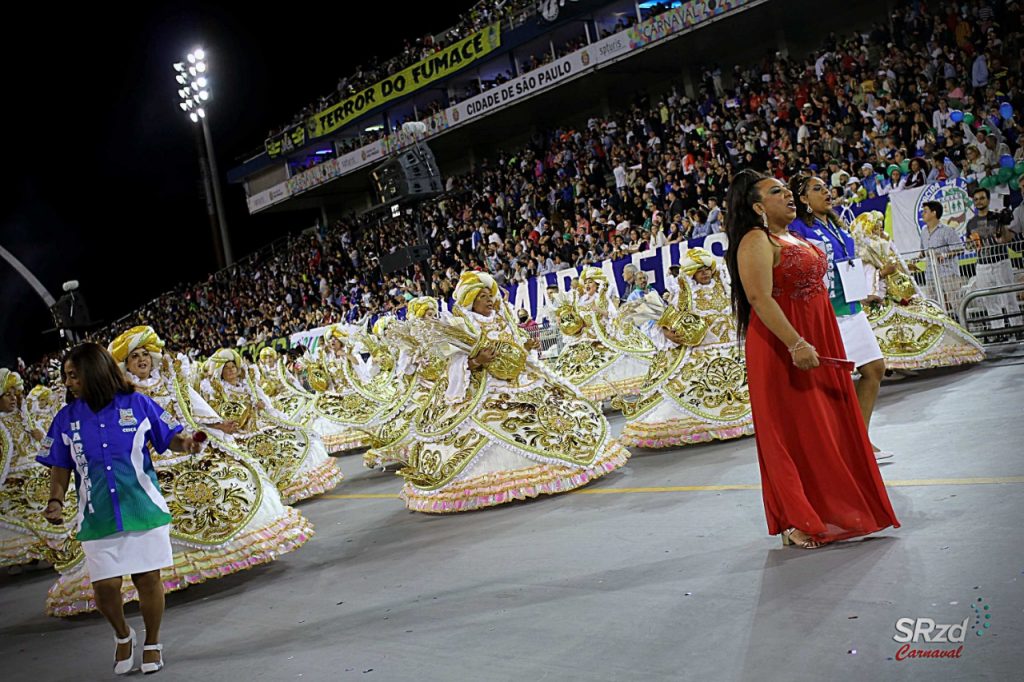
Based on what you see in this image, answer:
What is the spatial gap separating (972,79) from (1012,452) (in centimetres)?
1075

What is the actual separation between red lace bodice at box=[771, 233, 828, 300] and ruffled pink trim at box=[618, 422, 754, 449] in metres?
3.29

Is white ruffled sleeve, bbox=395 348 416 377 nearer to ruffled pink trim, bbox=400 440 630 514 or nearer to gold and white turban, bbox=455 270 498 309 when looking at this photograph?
gold and white turban, bbox=455 270 498 309

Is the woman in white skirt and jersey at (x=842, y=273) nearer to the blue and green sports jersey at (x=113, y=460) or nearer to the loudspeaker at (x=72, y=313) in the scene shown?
the blue and green sports jersey at (x=113, y=460)

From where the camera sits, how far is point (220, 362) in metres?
9.05

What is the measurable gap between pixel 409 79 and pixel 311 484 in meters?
19.9

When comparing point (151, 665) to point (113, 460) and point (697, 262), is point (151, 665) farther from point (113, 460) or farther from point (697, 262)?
point (697, 262)

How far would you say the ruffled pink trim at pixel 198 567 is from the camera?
5797mm

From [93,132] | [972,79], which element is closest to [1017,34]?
[972,79]

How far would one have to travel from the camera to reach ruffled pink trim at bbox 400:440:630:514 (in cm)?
675

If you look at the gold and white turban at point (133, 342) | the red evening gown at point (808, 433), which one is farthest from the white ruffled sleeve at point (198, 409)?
the red evening gown at point (808, 433)

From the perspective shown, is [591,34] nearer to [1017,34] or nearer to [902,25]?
[902,25]

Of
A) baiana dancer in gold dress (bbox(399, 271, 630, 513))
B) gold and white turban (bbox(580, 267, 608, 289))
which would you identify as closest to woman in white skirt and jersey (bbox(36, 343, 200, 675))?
baiana dancer in gold dress (bbox(399, 271, 630, 513))

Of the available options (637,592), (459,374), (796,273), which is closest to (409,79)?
(459,374)

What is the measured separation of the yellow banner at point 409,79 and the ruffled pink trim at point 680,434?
1843cm
